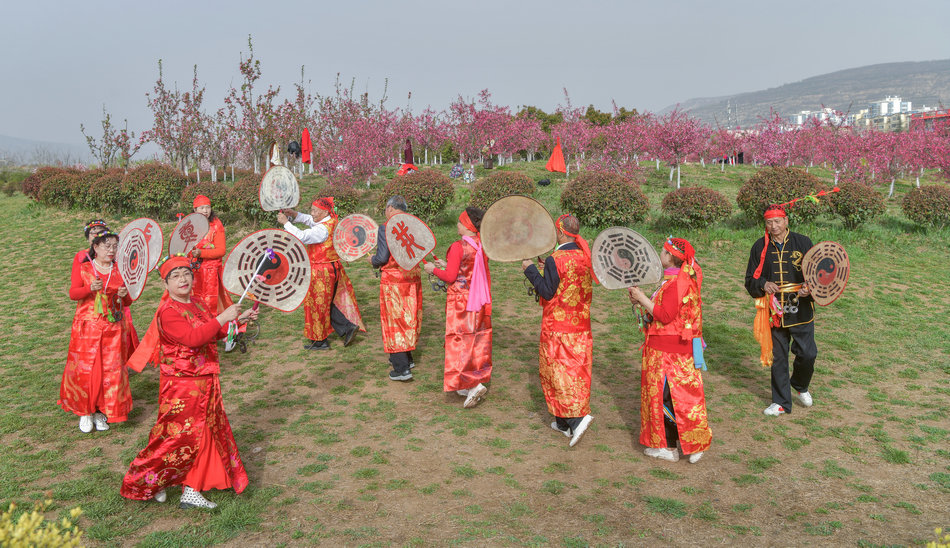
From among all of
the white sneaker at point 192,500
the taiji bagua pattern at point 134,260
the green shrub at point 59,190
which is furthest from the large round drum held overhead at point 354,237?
the green shrub at point 59,190

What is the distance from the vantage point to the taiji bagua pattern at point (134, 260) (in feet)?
13.3

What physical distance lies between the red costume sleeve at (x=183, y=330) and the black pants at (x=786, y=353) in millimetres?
5081

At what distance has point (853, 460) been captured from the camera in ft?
16.1

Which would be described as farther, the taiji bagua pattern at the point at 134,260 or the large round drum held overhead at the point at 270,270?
the taiji bagua pattern at the point at 134,260

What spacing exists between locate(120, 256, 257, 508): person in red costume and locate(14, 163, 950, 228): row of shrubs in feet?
29.0

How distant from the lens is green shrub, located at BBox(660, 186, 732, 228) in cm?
1270

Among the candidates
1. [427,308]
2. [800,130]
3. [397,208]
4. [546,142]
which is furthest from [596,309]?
[800,130]

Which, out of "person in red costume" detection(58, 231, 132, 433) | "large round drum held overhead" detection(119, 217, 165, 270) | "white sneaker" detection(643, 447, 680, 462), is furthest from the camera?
"person in red costume" detection(58, 231, 132, 433)

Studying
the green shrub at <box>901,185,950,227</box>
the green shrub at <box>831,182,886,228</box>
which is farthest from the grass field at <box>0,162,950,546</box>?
the green shrub at <box>901,185,950,227</box>

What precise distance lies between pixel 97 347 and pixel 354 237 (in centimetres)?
302

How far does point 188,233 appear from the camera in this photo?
21.2 feet

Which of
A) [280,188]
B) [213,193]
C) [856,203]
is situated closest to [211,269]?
[280,188]

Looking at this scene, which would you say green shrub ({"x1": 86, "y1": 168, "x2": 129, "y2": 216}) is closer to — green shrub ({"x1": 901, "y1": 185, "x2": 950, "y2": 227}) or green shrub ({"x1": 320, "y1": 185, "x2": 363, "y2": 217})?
green shrub ({"x1": 320, "y1": 185, "x2": 363, "y2": 217})

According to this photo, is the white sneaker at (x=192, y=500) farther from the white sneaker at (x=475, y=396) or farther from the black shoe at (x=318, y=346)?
the black shoe at (x=318, y=346)
